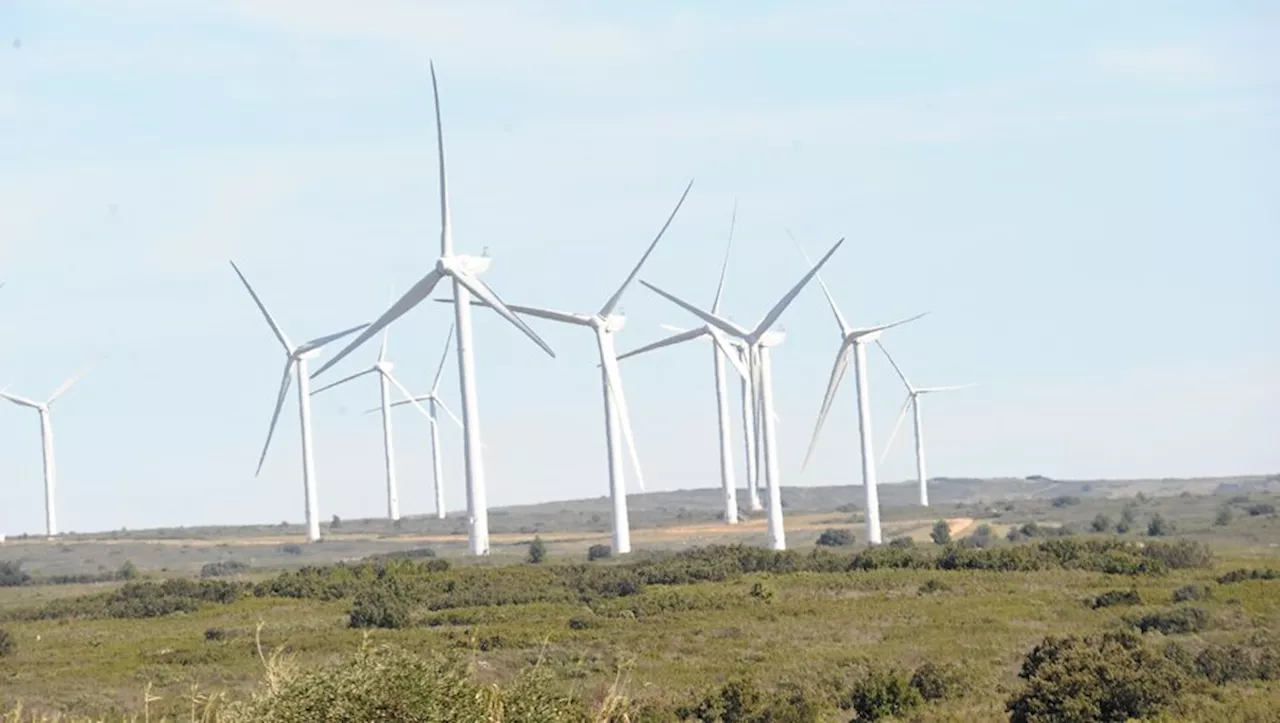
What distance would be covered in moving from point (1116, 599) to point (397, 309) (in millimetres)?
49851

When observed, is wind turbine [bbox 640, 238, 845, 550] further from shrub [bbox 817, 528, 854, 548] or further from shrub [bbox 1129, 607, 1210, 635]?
shrub [bbox 1129, 607, 1210, 635]

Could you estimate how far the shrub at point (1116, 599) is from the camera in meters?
61.7

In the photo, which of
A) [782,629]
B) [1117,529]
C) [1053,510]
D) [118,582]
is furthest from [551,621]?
[1053,510]

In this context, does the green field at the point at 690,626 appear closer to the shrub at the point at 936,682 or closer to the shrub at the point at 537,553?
the shrub at the point at 936,682

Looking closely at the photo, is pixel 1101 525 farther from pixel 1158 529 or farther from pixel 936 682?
pixel 936 682

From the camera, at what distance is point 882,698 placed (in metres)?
44.2

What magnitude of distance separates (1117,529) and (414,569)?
56.1 metres

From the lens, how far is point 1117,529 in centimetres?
12888

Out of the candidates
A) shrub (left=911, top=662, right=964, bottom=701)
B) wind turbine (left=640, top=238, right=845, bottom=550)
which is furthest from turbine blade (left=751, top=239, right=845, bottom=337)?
shrub (left=911, top=662, right=964, bottom=701)

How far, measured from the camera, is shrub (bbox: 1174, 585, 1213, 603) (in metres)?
61.3

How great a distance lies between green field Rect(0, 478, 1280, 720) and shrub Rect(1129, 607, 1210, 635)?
77mm

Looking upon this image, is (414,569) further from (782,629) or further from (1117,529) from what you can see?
(1117,529)

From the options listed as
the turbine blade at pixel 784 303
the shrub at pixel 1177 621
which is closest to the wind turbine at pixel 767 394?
the turbine blade at pixel 784 303

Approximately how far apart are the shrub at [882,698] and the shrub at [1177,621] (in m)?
11.8
